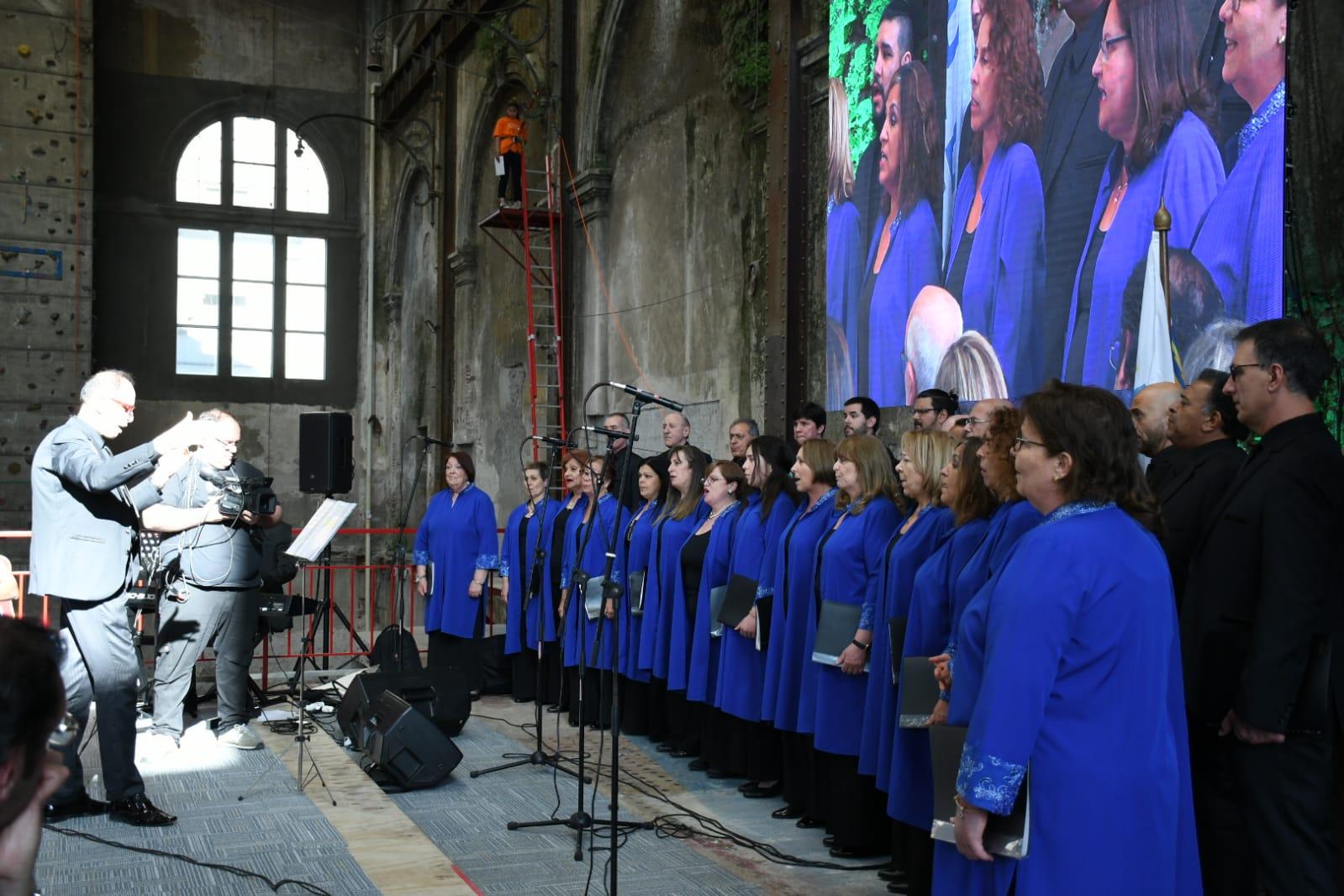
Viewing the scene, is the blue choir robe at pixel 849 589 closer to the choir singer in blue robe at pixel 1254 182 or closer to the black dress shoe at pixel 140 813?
the choir singer in blue robe at pixel 1254 182

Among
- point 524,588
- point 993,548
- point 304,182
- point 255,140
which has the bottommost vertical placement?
point 524,588

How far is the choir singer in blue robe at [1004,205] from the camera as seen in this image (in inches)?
255

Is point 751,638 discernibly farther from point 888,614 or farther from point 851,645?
point 888,614

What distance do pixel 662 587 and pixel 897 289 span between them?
2383 millimetres

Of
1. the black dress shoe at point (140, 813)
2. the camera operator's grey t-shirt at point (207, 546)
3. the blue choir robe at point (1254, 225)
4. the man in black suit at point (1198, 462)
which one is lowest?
the black dress shoe at point (140, 813)

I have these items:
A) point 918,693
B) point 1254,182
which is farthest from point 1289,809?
point 1254,182

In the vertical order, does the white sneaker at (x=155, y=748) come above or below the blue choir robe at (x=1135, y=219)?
below

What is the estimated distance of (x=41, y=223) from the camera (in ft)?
64.7

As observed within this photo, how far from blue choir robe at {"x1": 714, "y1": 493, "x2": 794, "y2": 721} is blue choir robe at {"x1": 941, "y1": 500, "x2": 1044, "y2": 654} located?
7.43 feet

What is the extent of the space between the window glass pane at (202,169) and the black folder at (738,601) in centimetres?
1892

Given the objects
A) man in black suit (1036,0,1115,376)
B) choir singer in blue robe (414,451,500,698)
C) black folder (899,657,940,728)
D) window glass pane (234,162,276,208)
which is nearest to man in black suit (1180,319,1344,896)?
black folder (899,657,940,728)

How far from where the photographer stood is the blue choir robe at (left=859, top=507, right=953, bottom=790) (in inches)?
189

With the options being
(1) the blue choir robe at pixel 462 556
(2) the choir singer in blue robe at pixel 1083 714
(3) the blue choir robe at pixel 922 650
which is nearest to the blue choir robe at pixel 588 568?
(1) the blue choir robe at pixel 462 556

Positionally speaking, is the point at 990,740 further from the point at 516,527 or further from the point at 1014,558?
the point at 516,527
